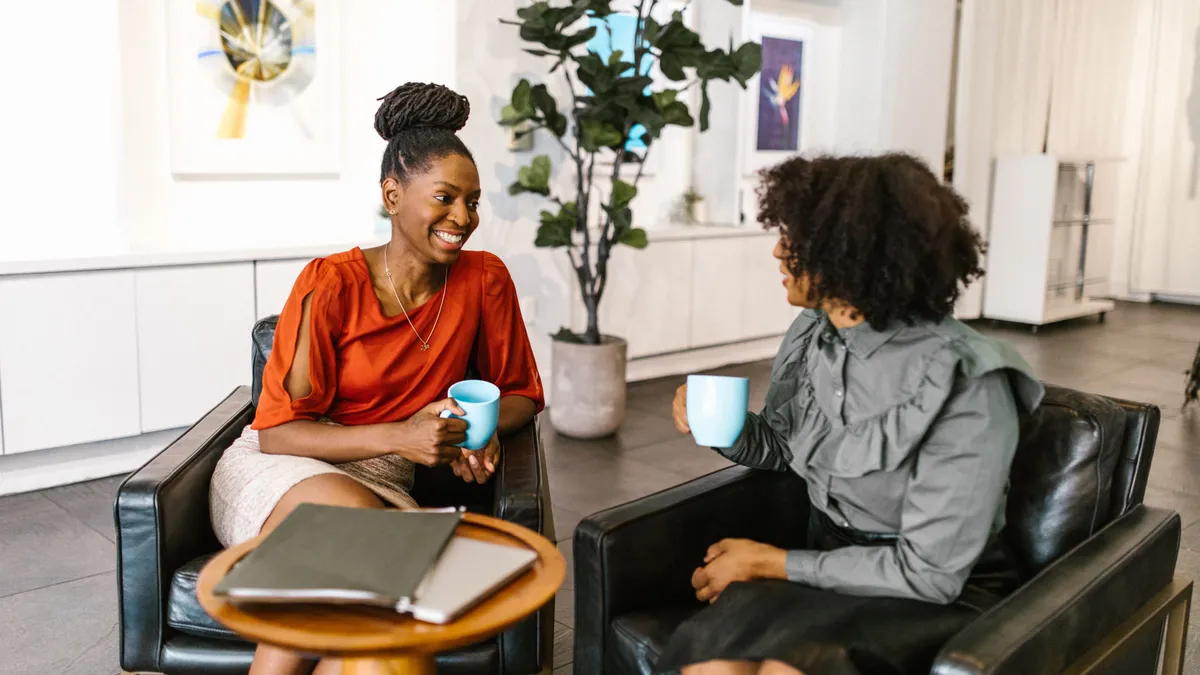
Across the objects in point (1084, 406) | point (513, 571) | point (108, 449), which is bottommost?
point (108, 449)

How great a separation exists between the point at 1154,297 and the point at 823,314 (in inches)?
332

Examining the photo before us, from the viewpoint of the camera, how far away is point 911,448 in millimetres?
1575

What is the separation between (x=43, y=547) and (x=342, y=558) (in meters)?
2.33

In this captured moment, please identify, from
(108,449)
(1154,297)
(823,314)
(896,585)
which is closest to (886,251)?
(823,314)

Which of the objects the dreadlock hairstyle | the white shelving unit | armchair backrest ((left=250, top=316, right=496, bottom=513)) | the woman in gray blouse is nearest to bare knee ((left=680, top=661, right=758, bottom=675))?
the woman in gray blouse

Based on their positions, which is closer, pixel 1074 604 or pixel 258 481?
pixel 1074 604

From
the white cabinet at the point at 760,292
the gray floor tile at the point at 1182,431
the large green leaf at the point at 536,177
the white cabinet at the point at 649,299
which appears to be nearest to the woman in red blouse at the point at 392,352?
the large green leaf at the point at 536,177

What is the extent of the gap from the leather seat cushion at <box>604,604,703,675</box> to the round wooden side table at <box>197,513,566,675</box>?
335 millimetres

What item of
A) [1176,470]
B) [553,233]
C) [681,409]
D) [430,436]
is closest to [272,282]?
[553,233]

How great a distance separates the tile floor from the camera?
8.40 feet

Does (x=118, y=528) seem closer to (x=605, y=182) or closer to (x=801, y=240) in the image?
(x=801, y=240)

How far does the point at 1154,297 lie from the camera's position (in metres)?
9.06

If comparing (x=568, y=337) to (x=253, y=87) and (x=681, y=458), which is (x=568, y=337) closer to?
(x=681, y=458)

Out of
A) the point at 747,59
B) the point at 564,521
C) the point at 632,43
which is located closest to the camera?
the point at 564,521
